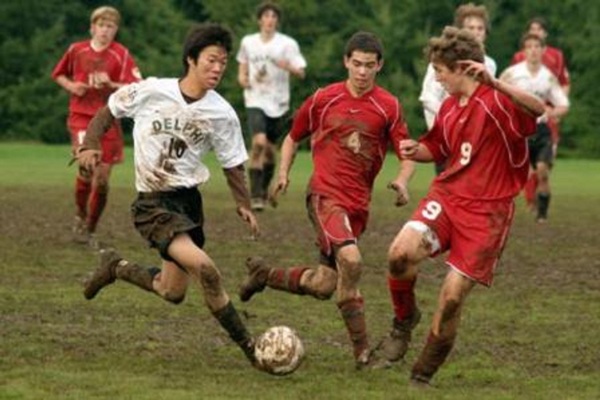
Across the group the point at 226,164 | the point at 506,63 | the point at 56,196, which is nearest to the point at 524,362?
the point at 226,164

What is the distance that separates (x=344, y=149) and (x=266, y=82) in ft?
39.0

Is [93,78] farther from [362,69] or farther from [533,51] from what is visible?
[362,69]

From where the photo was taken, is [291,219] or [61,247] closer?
[61,247]

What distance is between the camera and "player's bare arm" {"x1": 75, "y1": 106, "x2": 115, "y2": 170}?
10102 mm

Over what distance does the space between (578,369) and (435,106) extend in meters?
7.72

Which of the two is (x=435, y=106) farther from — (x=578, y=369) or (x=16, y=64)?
(x=16, y=64)

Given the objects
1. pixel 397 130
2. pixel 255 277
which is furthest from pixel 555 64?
pixel 397 130

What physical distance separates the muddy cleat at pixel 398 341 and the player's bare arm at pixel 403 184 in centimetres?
61

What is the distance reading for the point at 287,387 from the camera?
9.27 metres

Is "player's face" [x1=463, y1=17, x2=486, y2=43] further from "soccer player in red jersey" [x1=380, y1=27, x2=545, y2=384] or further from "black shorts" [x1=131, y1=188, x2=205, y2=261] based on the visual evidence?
"soccer player in red jersey" [x1=380, y1=27, x2=545, y2=384]

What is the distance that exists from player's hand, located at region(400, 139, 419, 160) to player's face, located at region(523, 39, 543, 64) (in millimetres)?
11376

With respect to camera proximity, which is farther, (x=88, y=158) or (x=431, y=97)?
(x=431, y=97)

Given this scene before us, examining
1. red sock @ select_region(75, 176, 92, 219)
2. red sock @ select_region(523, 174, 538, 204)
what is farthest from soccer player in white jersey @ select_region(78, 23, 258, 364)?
red sock @ select_region(523, 174, 538, 204)

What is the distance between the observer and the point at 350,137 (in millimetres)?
10695
